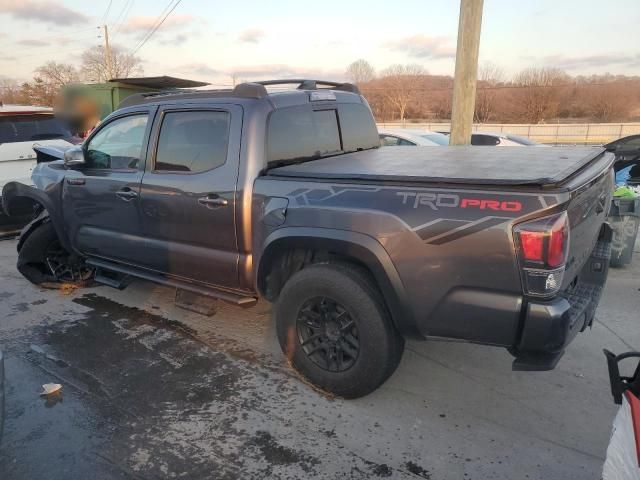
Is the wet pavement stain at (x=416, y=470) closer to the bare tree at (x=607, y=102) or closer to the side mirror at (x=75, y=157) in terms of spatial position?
the side mirror at (x=75, y=157)

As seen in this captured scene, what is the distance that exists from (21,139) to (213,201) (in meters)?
5.10

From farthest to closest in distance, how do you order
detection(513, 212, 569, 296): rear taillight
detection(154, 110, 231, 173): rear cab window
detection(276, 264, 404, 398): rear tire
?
detection(154, 110, 231, 173): rear cab window, detection(276, 264, 404, 398): rear tire, detection(513, 212, 569, 296): rear taillight

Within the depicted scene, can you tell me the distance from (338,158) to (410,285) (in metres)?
1.47

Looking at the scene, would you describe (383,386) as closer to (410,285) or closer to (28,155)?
(410,285)

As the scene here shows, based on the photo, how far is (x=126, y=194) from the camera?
4000 mm

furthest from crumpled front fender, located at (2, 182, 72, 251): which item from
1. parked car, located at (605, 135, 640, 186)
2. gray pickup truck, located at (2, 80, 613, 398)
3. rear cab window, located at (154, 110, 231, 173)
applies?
parked car, located at (605, 135, 640, 186)

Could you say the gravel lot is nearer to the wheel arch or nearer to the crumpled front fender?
the wheel arch

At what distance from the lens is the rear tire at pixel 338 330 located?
289 cm

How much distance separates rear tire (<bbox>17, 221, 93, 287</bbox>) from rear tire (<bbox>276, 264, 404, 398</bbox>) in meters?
3.06

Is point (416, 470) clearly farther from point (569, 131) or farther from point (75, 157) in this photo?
point (569, 131)

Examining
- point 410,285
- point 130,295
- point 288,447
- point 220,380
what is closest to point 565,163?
point 410,285

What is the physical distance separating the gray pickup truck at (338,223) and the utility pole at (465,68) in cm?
213

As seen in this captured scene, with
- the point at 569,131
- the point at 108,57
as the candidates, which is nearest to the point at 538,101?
the point at 569,131

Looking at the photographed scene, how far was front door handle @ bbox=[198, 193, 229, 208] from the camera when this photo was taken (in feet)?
11.0
